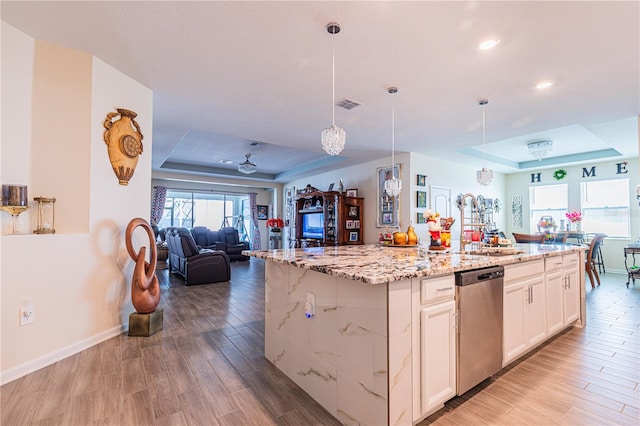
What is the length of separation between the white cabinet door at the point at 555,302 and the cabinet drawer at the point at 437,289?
1545 millimetres

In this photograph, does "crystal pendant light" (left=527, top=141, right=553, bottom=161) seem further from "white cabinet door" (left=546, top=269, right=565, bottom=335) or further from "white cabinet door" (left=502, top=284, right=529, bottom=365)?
"white cabinet door" (left=502, top=284, right=529, bottom=365)

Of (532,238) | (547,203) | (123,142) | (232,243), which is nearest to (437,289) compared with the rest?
(123,142)

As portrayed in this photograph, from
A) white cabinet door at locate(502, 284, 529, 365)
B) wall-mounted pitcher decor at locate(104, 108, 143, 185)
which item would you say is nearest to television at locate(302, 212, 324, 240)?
wall-mounted pitcher decor at locate(104, 108, 143, 185)

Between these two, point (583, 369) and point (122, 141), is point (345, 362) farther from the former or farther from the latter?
point (122, 141)

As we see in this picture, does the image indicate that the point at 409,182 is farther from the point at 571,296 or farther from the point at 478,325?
the point at 478,325

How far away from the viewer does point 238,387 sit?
199 centimetres

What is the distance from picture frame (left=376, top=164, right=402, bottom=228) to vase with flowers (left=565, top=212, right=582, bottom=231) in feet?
12.9

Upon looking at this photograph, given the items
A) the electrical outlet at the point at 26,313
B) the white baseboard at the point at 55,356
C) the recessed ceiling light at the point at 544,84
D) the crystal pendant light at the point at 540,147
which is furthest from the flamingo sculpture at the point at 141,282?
the crystal pendant light at the point at 540,147

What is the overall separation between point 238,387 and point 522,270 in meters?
2.28

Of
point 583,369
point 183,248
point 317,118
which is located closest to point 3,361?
point 183,248

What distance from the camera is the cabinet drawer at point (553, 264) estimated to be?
104 inches

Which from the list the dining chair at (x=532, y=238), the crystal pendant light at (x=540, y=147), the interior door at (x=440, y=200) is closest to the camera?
the crystal pendant light at (x=540, y=147)

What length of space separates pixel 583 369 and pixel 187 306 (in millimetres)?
4098

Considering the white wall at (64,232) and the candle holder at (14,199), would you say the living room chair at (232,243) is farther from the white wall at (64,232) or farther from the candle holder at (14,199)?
the candle holder at (14,199)
